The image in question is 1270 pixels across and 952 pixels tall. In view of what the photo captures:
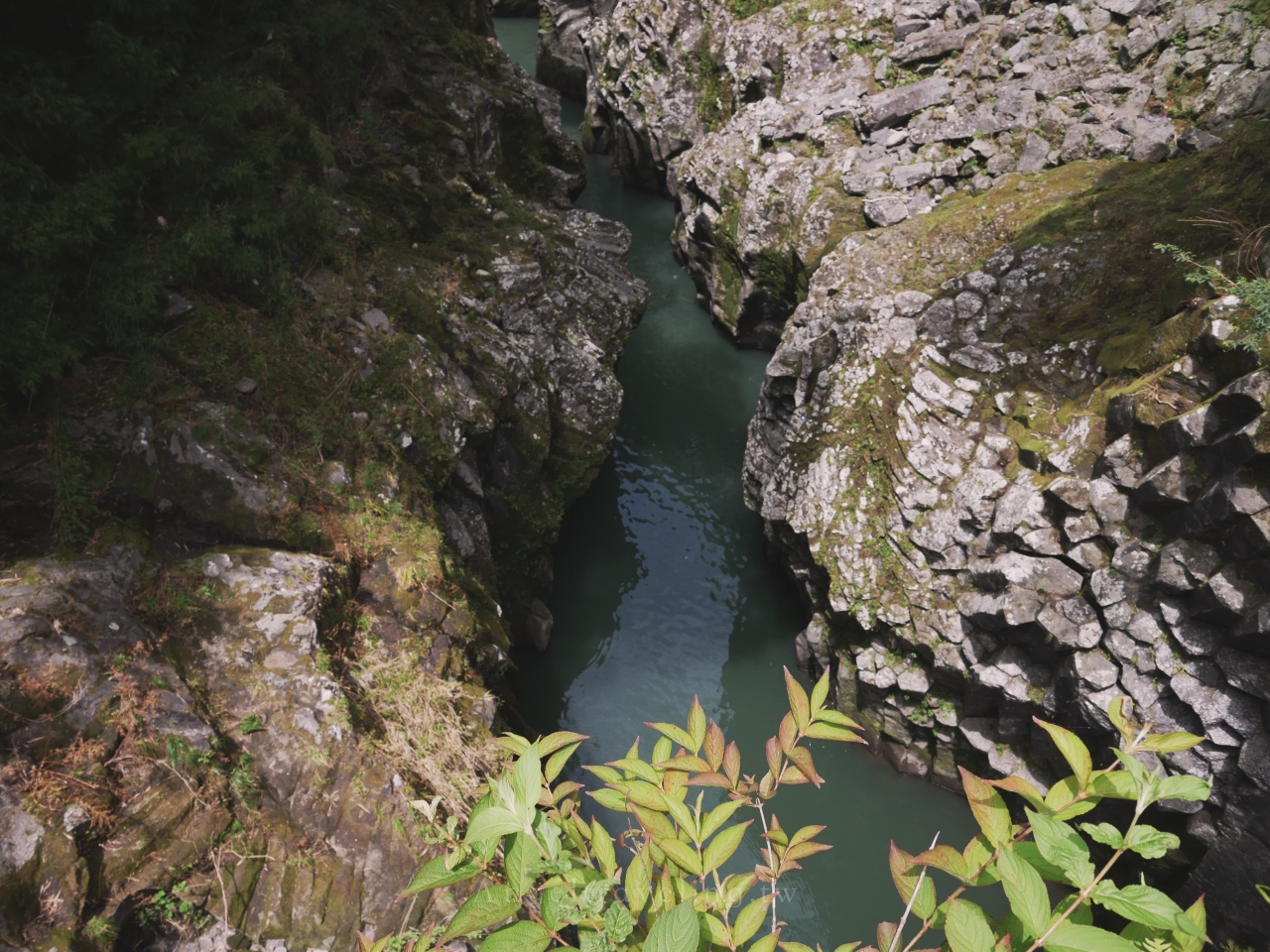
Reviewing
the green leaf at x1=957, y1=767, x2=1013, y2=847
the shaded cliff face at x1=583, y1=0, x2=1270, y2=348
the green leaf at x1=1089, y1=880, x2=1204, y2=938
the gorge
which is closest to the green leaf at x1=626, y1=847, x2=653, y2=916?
the green leaf at x1=957, y1=767, x2=1013, y2=847

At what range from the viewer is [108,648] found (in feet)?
12.4

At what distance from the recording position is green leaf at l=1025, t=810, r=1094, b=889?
3.13 ft

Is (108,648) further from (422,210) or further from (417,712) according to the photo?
(422,210)

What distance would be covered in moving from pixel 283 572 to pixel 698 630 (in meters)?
4.91

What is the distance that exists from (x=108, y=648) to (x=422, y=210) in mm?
5919

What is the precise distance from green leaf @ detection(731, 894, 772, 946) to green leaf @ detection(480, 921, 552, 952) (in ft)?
1.17

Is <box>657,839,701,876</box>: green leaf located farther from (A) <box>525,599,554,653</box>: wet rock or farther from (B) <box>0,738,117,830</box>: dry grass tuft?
(A) <box>525,599,554,653</box>: wet rock

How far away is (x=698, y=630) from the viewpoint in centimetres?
825

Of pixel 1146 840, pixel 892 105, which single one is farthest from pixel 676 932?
pixel 892 105

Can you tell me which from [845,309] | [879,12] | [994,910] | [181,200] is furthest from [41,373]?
[879,12]

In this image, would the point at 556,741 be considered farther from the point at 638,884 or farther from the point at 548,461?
the point at 548,461

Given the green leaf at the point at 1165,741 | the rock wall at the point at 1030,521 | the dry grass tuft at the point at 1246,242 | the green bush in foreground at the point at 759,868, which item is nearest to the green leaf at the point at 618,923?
the green bush in foreground at the point at 759,868

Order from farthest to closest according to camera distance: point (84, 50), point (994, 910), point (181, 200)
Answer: point (994, 910), point (181, 200), point (84, 50)

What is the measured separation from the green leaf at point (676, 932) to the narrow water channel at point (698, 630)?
17.4ft
